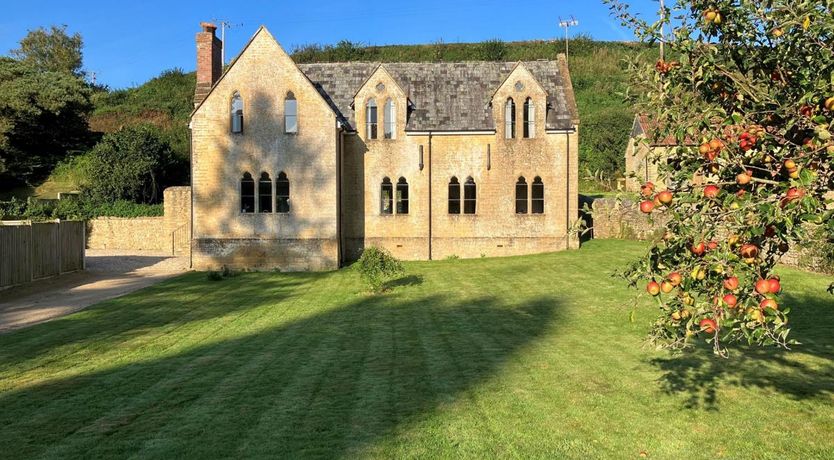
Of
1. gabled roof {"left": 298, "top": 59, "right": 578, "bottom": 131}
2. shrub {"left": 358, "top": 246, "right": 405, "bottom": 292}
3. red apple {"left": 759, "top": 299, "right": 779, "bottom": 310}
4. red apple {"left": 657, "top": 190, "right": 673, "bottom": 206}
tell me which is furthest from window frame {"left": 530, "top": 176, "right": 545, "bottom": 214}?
red apple {"left": 759, "top": 299, "right": 779, "bottom": 310}

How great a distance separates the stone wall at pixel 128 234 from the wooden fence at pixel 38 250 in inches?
609

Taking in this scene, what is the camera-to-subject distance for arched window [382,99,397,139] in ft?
109

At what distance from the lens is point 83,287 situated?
80.9 ft

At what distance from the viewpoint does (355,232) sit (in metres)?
33.6

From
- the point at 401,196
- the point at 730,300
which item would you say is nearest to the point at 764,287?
the point at 730,300

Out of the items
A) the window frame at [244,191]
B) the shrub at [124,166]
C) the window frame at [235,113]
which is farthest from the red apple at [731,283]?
the shrub at [124,166]

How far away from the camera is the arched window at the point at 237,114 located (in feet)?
99.4

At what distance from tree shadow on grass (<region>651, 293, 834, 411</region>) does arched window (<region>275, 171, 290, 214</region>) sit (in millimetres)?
21520

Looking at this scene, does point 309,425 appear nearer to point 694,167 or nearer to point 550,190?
point 694,167

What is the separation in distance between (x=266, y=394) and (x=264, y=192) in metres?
22.1

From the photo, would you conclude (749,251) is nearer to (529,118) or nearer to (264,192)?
(264,192)

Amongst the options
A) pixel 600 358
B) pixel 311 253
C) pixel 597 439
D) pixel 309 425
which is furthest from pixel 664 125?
pixel 311 253

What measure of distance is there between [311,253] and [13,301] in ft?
41.3

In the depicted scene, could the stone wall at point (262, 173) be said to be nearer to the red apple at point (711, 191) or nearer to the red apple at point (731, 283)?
the red apple at point (711, 191)
